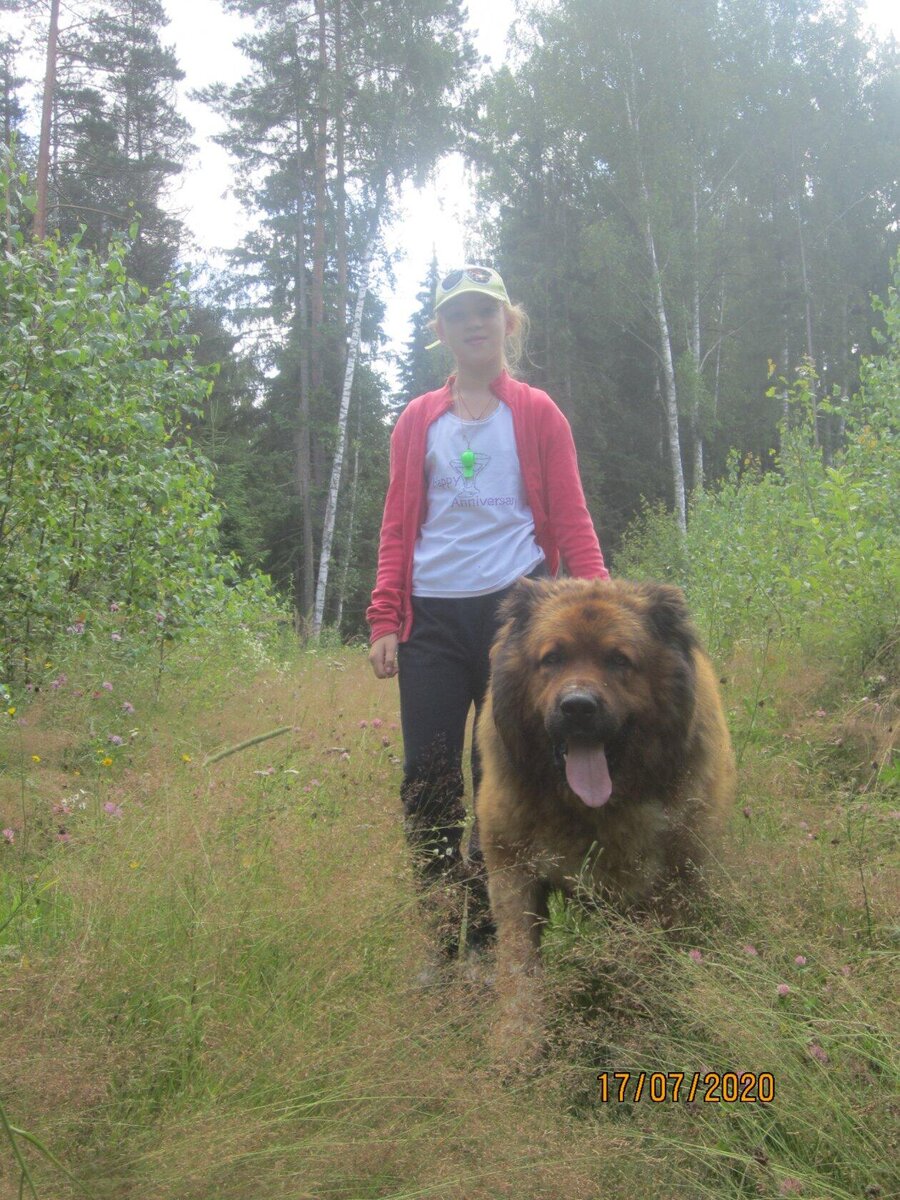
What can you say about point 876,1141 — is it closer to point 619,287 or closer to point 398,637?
point 398,637

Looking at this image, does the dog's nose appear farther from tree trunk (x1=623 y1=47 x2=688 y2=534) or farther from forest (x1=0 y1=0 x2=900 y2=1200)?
tree trunk (x1=623 y1=47 x2=688 y2=534)

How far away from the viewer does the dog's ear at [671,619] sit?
9.53 feet

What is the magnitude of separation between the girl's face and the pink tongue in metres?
1.40

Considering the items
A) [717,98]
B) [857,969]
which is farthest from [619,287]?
[857,969]

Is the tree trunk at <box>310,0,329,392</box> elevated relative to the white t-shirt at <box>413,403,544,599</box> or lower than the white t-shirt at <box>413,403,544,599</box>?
elevated

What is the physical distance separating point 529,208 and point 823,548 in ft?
69.5

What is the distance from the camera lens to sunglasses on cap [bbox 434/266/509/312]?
3225 millimetres

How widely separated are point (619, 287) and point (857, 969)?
21102mm

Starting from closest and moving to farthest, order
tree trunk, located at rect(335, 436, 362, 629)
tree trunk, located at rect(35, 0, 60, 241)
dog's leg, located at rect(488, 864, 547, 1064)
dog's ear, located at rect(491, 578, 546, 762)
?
dog's leg, located at rect(488, 864, 547, 1064), dog's ear, located at rect(491, 578, 546, 762), tree trunk, located at rect(35, 0, 60, 241), tree trunk, located at rect(335, 436, 362, 629)

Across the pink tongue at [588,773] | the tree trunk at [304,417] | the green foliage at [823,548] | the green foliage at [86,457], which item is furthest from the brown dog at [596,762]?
the tree trunk at [304,417]

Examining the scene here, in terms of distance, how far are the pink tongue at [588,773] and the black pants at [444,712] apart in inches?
17.8

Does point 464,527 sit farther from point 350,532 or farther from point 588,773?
point 350,532

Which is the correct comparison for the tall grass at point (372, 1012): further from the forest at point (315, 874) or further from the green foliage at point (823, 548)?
the green foliage at point (823, 548)
